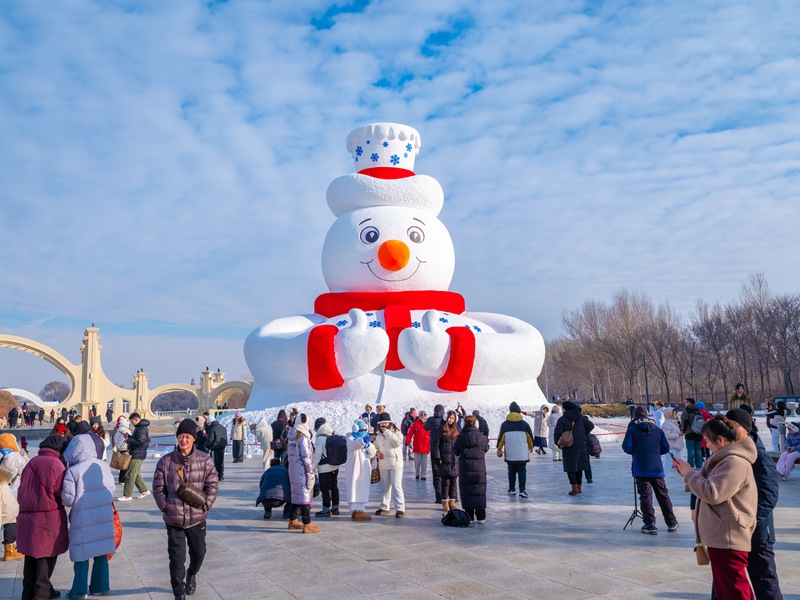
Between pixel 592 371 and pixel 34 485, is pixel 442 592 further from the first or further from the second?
pixel 592 371

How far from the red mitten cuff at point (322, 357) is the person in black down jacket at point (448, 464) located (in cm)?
925

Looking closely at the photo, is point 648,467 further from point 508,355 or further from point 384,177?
point 384,177

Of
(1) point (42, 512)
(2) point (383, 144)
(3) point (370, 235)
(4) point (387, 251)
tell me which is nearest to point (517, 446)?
(1) point (42, 512)

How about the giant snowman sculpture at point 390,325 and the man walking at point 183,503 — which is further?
the giant snowman sculpture at point 390,325

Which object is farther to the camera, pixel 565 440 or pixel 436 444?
pixel 565 440

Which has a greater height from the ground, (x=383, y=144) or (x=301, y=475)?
(x=383, y=144)

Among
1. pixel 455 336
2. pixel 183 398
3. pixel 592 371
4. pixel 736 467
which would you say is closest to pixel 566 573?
pixel 736 467

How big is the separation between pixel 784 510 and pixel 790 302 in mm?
37631

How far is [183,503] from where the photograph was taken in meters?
4.96

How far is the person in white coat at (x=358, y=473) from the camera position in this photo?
8070 mm

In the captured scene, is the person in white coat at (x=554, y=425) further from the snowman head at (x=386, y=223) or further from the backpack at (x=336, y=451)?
the backpack at (x=336, y=451)

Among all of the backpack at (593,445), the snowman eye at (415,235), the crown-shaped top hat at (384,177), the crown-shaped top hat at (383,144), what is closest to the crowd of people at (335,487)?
the backpack at (593,445)

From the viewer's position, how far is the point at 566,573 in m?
5.42

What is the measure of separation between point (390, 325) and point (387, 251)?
6.79ft
